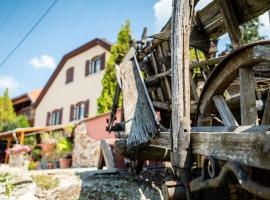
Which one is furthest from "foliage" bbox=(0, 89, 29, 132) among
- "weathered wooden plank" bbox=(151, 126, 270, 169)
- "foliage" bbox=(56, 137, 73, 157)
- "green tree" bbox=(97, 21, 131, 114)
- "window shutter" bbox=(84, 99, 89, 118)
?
"weathered wooden plank" bbox=(151, 126, 270, 169)

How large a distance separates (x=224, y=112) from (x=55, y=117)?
19194mm

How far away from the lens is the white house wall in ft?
55.4

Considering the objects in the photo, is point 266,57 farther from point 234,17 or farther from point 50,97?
point 50,97

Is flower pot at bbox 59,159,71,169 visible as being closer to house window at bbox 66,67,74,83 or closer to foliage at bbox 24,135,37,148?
foliage at bbox 24,135,37,148

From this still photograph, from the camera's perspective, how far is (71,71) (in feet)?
62.7

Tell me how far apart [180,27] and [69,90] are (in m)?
17.3

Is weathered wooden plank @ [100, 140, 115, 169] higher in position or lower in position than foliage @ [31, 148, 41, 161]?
higher

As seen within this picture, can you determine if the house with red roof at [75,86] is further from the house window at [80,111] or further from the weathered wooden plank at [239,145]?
the weathered wooden plank at [239,145]

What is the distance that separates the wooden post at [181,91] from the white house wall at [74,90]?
14034 mm

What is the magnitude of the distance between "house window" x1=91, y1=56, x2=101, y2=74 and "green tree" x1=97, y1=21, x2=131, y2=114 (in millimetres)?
2748

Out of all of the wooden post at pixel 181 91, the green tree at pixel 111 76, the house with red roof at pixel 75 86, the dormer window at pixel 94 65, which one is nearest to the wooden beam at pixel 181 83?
the wooden post at pixel 181 91

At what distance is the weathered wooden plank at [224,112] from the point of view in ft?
8.52

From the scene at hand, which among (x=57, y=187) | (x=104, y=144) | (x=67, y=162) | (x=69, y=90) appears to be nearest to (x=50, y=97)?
(x=69, y=90)

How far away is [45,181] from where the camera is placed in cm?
457
